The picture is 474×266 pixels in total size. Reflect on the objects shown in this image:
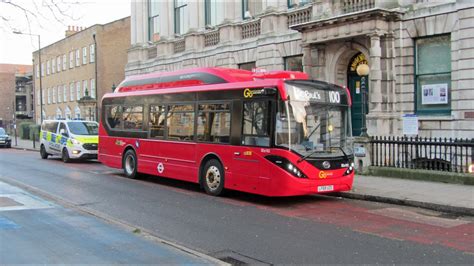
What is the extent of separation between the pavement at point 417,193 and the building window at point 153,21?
2003 cm

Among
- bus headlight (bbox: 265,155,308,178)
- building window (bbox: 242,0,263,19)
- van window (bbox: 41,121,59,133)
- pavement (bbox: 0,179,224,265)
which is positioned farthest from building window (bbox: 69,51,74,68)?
bus headlight (bbox: 265,155,308,178)

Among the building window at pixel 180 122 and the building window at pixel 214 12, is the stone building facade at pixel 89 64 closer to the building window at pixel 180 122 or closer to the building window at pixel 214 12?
the building window at pixel 214 12

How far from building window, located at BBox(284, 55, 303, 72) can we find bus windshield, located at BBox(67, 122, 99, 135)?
958 cm

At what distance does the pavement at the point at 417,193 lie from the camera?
409 inches

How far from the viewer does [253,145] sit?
1103 cm

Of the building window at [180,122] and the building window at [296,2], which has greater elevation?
the building window at [296,2]

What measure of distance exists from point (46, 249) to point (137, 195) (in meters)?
5.83

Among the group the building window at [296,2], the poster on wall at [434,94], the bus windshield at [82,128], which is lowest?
the bus windshield at [82,128]

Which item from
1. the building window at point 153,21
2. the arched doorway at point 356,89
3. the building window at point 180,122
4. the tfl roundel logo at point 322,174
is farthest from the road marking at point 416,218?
the building window at point 153,21

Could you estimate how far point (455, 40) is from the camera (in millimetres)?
15531

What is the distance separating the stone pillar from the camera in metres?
16.7

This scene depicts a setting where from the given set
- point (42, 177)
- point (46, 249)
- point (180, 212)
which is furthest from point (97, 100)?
point (46, 249)

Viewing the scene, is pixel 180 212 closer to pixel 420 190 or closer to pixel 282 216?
pixel 282 216

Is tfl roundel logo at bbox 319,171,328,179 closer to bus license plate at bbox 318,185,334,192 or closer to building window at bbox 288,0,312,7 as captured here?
bus license plate at bbox 318,185,334,192
